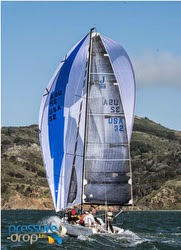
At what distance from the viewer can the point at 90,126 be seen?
120 feet

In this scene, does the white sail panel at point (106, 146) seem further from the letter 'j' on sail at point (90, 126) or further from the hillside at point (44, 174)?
the hillside at point (44, 174)

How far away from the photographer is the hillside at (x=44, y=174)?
11388 cm

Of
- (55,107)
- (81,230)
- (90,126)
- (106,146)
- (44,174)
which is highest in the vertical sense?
(55,107)

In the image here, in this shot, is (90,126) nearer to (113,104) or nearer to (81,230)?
(113,104)

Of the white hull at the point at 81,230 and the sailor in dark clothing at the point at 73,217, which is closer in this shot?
the white hull at the point at 81,230

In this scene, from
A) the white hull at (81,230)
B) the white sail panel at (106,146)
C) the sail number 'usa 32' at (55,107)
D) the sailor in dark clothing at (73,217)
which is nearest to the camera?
the white hull at (81,230)

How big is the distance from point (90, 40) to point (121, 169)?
6.96 m

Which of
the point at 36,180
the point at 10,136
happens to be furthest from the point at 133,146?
the point at 36,180

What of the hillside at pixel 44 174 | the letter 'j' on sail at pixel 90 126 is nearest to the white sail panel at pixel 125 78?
the letter 'j' on sail at pixel 90 126

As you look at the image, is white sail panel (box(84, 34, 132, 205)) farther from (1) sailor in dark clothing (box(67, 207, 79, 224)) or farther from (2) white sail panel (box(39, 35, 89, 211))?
(1) sailor in dark clothing (box(67, 207, 79, 224))

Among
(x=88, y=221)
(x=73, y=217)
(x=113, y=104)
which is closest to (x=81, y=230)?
(x=88, y=221)

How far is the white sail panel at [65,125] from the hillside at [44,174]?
74.7 meters

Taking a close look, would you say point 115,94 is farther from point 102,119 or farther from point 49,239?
point 49,239

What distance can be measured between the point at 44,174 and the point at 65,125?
9497 cm
